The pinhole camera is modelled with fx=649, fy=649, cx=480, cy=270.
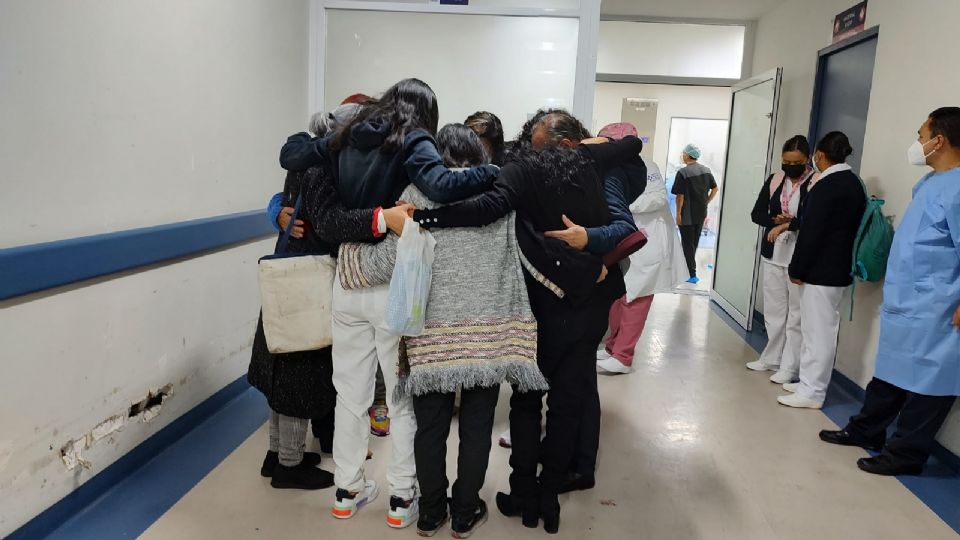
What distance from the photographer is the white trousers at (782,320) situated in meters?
3.86

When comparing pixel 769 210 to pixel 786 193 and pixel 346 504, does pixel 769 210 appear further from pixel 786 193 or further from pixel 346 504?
pixel 346 504

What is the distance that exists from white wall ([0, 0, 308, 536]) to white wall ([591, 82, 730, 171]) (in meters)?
5.62

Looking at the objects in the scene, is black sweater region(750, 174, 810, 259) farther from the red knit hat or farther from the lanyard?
the red knit hat

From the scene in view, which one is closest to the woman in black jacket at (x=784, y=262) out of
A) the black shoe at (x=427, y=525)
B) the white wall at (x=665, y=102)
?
the black shoe at (x=427, y=525)

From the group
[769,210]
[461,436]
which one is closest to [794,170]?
[769,210]

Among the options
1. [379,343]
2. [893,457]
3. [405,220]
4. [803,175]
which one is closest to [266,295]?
[379,343]

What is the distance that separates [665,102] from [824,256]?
5.29 m

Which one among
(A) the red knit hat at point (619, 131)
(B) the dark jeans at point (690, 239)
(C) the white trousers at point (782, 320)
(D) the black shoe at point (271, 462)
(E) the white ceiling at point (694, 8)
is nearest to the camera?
(A) the red knit hat at point (619, 131)

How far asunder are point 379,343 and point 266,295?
403 mm

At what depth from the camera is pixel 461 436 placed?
207 centimetres

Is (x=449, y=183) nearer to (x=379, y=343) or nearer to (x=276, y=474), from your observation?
(x=379, y=343)

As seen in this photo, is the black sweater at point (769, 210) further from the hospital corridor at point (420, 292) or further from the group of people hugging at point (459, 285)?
the group of people hugging at point (459, 285)

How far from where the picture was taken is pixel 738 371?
13.6 ft

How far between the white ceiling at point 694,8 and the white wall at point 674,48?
0.41 feet
